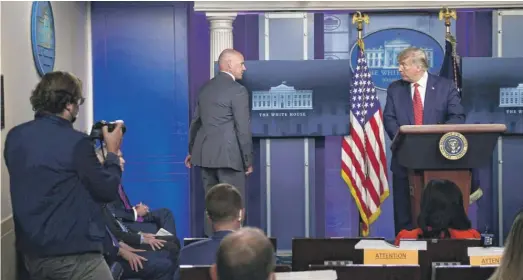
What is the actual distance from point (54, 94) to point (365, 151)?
349 cm

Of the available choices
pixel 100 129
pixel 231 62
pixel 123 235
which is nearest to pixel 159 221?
pixel 123 235

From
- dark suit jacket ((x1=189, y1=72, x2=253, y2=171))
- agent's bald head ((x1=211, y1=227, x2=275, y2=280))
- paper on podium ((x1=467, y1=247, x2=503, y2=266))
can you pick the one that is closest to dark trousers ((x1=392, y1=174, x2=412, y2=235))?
dark suit jacket ((x1=189, y1=72, x2=253, y2=171))

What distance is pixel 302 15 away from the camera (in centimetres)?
674

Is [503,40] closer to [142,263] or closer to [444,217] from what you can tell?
[444,217]

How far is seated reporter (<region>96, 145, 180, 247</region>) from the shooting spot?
520cm

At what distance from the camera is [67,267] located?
310cm

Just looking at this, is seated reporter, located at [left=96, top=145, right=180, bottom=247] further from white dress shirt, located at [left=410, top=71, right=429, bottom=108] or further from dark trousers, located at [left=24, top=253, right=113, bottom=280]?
dark trousers, located at [left=24, top=253, right=113, bottom=280]

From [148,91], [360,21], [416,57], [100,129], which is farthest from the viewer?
[148,91]

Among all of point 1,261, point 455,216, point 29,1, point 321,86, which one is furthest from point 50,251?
point 321,86

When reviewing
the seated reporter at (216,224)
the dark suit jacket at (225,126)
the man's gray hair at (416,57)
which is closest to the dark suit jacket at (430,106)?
the man's gray hair at (416,57)

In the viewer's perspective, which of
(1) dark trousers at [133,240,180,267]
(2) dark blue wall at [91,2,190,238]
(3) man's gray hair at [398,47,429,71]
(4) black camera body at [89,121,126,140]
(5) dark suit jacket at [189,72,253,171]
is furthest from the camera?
(2) dark blue wall at [91,2,190,238]

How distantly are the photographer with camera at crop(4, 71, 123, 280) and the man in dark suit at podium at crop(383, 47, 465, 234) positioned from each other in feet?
8.85

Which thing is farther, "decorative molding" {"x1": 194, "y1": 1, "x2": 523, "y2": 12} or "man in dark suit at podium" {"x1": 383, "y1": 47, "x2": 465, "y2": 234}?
"decorative molding" {"x1": 194, "y1": 1, "x2": 523, "y2": 12}

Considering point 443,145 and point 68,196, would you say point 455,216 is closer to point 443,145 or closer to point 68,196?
point 443,145
